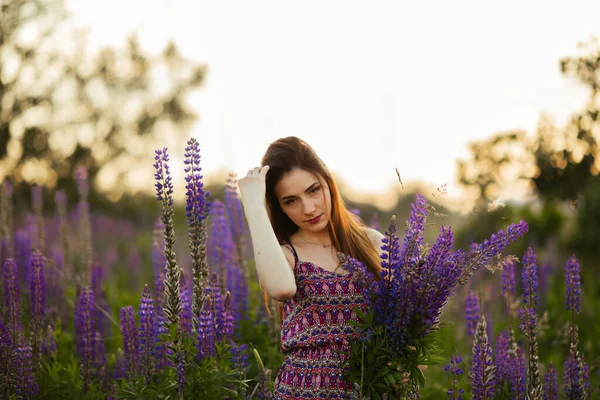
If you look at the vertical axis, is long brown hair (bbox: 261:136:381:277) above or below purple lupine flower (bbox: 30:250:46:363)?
above

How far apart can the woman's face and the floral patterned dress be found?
0.24 metres

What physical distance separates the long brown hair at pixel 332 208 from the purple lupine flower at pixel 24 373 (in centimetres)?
161

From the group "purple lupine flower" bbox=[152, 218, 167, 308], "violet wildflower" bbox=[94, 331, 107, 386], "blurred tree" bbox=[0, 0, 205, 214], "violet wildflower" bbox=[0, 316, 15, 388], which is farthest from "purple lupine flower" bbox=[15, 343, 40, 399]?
"blurred tree" bbox=[0, 0, 205, 214]

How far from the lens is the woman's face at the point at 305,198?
3482 mm

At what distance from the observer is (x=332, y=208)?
12.1 ft

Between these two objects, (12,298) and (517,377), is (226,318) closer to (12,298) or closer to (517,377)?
(12,298)

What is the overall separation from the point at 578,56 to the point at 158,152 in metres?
3.97

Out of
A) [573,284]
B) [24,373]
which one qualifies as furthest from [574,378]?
[24,373]

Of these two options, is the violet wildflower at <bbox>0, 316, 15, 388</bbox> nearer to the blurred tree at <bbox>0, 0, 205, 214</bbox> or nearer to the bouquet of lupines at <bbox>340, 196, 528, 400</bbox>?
the bouquet of lupines at <bbox>340, 196, 528, 400</bbox>

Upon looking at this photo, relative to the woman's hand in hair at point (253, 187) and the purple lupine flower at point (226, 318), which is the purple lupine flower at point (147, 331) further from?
the woman's hand in hair at point (253, 187)

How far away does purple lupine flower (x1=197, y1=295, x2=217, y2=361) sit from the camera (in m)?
3.26

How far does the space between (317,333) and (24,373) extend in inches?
68.3

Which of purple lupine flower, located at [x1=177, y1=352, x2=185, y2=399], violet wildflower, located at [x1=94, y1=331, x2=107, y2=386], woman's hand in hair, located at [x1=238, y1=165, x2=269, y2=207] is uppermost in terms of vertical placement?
woman's hand in hair, located at [x1=238, y1=165, x2=269, y2=207]

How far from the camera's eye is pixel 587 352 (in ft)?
17.9
